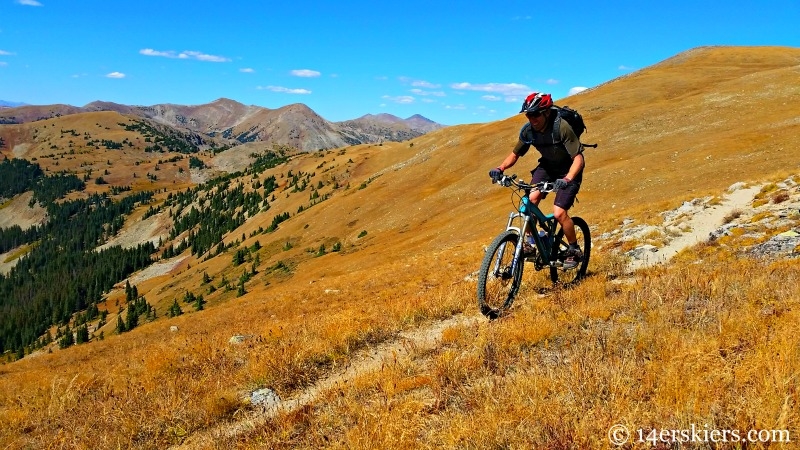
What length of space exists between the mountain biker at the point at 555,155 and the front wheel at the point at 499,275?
468 mm

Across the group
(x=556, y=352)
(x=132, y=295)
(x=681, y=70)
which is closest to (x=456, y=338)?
(x=556, y=352)

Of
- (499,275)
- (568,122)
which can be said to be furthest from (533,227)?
(568,122)

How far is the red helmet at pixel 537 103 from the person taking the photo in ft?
27.4

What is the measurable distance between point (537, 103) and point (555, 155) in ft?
4.12

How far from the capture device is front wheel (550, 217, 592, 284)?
9717 mm

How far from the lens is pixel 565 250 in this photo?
32.3 feet

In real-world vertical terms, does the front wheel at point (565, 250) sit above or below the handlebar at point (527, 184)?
below

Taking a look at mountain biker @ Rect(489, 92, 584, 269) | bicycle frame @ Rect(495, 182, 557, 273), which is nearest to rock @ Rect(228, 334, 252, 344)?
bicycle frame @ Rect(495, 182, 557, 273)

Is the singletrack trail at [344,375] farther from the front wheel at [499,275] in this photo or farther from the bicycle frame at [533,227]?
the bicycle frame at [533,227]

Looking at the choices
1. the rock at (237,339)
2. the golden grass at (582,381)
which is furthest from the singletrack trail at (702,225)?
the rock at (237,339)

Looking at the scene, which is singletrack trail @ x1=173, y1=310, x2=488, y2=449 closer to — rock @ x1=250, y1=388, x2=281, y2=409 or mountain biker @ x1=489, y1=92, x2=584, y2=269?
rock @ x1=250, y1=388, x2=281, y2=409

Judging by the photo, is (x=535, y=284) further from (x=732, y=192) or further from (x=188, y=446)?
(x=732, y=192)

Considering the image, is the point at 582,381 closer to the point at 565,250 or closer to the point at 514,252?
the point at 514,252

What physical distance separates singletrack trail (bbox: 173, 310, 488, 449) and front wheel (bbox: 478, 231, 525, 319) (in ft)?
1.42
